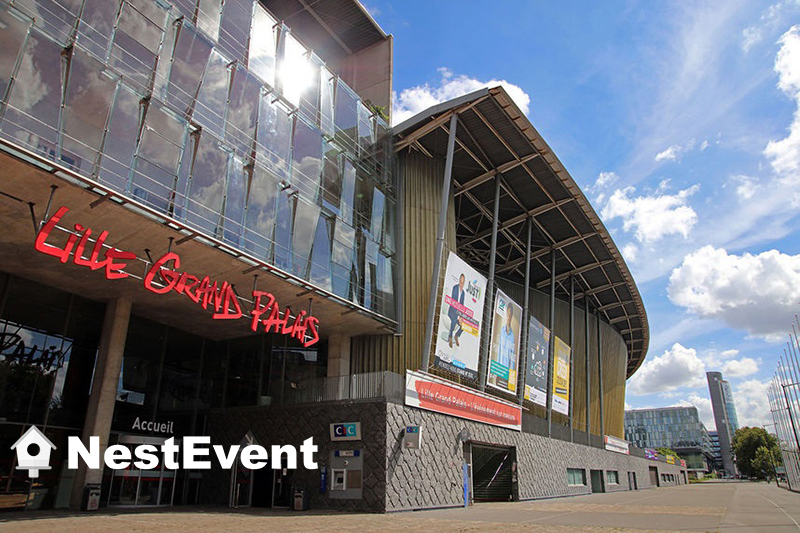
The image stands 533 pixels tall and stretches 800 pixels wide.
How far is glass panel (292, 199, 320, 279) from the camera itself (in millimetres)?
20641

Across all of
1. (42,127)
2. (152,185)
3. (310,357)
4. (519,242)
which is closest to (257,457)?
(310,357)

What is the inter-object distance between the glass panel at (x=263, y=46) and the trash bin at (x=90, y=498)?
16.3m

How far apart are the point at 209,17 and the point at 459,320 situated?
17.1 meters

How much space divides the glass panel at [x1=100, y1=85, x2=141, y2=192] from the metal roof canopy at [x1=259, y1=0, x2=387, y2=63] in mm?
21041

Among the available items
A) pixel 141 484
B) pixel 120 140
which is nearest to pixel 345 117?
pixel 120 140

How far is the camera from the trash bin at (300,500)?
19.4m

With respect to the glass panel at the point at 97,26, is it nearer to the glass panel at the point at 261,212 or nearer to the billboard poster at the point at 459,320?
the glass panel at the point at 261,212

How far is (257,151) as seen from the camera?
20.2 meters

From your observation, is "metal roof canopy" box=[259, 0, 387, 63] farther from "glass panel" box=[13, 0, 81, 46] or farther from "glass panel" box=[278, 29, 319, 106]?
"glass panel" box=[13, 0, 81, 46]

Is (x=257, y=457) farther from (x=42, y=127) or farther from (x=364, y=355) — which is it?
(x=42, y=127)

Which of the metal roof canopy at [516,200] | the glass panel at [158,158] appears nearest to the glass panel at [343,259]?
the metal roof canopy at [516,200]

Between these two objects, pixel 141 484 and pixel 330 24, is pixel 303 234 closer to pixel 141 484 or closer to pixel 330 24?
pixel 141 484

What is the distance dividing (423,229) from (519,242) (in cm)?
1617

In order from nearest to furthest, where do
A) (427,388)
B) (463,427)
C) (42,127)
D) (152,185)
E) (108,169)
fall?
(42,127), (108,169), (152,185), (427,388), (463,427)
